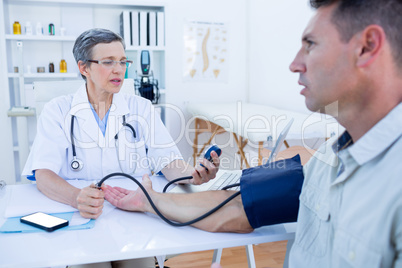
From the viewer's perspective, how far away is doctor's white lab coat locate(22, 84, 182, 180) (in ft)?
4.64

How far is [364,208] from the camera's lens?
629mm

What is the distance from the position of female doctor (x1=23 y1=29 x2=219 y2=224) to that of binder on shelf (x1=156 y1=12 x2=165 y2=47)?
1.73 m

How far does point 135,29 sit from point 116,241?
2.70 metres

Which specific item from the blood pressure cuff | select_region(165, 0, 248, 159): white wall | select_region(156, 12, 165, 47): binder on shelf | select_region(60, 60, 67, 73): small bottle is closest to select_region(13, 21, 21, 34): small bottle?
select_region(60, 60, 67, 73): small bottle

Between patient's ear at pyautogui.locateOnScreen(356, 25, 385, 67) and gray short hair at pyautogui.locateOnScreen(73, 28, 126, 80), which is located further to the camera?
gray short hair at pyautogui.locateOnScreen(73, 28, 126, 80)

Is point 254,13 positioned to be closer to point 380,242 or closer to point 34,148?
point 34,148

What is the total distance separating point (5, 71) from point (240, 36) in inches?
92.4

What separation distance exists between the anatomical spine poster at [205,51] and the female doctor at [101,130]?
218 cm

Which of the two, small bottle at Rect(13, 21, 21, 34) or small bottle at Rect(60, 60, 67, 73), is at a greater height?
small bottle at Rect(13, 21, 21, 34)

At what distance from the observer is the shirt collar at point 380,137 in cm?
65

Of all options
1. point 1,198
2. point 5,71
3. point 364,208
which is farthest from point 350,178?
point 5,71

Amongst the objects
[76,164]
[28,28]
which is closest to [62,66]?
[28,28]

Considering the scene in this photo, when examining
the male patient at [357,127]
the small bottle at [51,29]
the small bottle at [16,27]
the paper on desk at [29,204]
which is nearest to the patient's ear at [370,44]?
the male patient at [357,127]

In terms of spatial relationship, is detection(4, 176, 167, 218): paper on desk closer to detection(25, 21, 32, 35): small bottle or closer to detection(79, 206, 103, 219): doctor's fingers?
detection(79, 206, 103, 219): doctor's fingers
